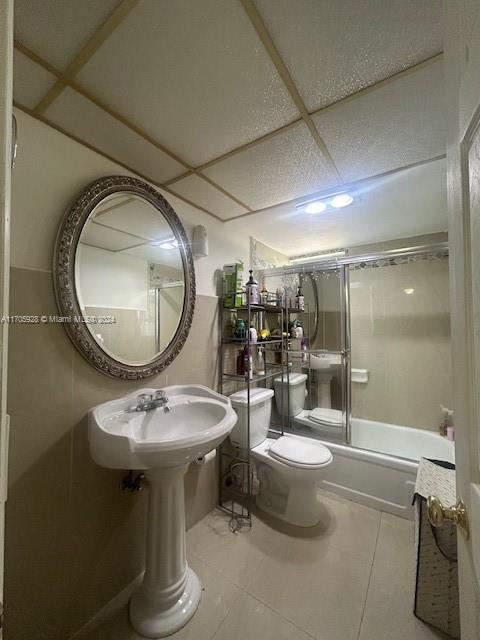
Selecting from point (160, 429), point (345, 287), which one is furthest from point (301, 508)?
point (345, 287)

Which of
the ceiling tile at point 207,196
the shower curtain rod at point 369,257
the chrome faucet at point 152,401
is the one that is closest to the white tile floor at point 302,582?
the chrome faucet at point 152,401

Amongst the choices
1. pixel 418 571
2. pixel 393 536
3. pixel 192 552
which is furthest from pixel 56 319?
pixel 393 536

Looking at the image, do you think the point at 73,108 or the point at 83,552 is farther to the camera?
the point at 83,552

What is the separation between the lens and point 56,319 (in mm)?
1015

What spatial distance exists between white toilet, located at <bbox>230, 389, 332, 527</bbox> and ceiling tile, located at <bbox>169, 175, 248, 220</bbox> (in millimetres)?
1299

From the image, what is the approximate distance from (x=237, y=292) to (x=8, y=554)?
1.57 meters

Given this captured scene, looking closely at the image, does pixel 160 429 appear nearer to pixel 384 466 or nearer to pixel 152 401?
pixel 152 401

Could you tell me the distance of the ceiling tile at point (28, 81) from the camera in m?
0.79

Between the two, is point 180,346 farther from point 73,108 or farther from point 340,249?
point 340,249

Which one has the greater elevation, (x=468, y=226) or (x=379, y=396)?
(x=468, y=226)

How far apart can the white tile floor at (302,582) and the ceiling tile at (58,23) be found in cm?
215

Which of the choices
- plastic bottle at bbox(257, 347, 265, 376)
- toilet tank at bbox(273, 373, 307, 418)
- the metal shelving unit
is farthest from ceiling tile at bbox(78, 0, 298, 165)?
toilet tank at bbox(273, 373, 307, 418)

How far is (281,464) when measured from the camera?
1.62m

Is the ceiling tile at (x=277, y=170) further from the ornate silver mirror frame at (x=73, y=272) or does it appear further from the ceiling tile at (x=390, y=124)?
the ornate silver mirror frame at (x=73, y=272)
